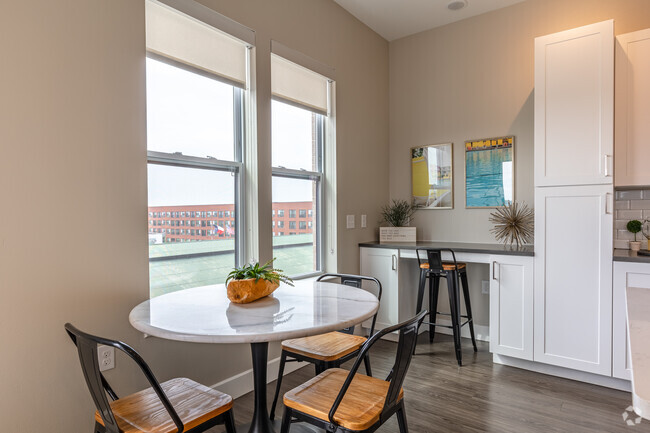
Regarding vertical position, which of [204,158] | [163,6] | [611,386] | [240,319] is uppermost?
[163,6]

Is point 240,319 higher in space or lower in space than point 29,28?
lower

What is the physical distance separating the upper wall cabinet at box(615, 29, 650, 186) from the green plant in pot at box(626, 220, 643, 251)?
406 mm

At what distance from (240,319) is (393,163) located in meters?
3.12

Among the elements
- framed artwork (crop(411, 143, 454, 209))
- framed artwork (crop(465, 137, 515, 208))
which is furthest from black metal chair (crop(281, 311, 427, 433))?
framed artwork (crop(411, 143, 454, 209))

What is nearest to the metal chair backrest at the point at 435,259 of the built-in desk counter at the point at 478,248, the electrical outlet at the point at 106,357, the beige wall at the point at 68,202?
the built-in desk counter at the point at 478,248

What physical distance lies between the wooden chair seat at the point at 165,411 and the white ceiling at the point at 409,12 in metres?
3.34

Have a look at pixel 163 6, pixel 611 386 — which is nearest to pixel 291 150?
pixel 163 6

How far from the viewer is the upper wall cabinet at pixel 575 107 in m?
2.71

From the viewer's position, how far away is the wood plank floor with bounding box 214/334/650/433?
223 centimetres

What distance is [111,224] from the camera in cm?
197

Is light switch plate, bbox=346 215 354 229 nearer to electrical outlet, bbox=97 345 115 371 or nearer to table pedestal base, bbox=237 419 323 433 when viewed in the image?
table pedestal base, bbox=237 419 323 433

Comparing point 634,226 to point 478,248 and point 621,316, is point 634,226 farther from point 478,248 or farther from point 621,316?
point 478,248

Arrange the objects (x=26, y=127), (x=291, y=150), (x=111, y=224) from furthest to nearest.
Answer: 1. (x=291, y=150)
2. (x=111, y=224)
3. (x=26, y=127)

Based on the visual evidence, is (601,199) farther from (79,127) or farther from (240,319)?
(79,127)
